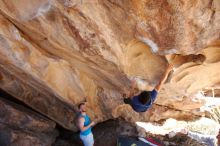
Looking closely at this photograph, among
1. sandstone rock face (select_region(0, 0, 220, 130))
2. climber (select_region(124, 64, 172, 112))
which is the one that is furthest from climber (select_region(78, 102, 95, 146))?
climber (select_region(124, 64, 172, 112))

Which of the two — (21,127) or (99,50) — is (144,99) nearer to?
(99,50)

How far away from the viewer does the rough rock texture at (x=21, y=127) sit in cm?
800

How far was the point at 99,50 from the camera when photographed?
6.69m

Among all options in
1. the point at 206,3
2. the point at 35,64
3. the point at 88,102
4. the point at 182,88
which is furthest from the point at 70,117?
the point at 206,3

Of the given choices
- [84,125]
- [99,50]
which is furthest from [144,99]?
[99,50]

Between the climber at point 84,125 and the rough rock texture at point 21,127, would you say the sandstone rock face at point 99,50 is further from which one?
the climber at point 84,125

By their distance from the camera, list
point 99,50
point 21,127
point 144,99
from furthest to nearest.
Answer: point 21,127 < point 144,99 < point 99,50

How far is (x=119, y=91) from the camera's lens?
871 centimetres

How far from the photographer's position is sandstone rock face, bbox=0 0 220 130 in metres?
5.93

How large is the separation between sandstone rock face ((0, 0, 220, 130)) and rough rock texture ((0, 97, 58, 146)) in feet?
0.94

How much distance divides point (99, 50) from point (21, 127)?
3.14m

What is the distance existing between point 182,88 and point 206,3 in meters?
4.05

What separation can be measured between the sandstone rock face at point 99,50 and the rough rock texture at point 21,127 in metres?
0.29

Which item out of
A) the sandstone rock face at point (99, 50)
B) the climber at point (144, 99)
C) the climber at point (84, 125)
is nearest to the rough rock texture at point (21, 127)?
the sandstone rock face at point (99, 50)
